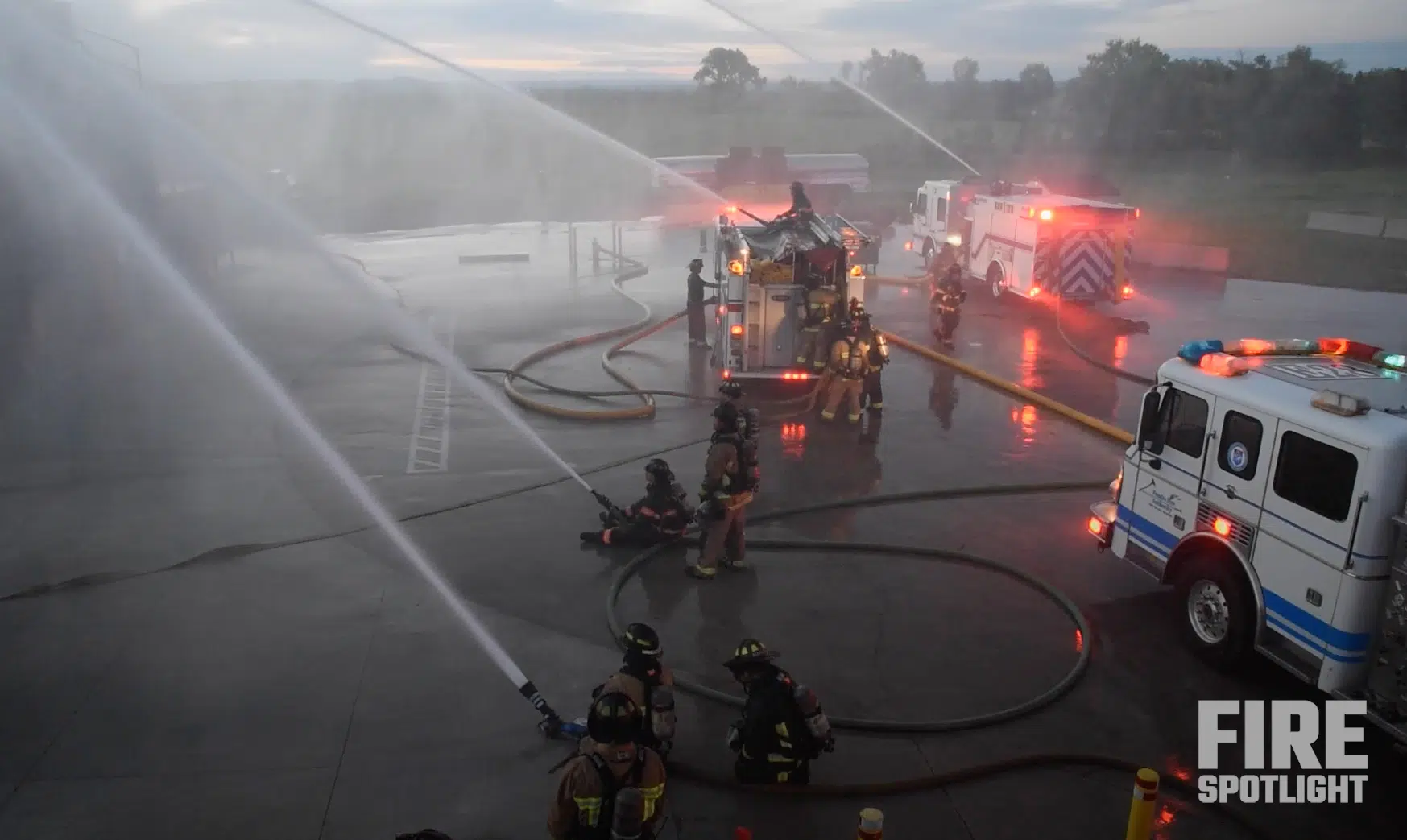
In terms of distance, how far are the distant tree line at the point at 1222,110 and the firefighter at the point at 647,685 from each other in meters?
52.4

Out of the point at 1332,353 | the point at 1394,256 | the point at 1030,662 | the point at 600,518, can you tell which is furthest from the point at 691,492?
the point at 1394,256

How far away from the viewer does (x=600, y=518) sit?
10.1 m

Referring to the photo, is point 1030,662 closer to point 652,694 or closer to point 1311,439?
point 1311,439

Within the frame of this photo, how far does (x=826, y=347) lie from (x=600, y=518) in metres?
6.21

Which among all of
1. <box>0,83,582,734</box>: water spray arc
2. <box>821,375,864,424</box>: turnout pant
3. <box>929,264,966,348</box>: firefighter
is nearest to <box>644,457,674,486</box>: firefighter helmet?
<box>0,83,582,734</box>: water spray arc

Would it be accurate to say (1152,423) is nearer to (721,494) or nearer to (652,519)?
(721,494)

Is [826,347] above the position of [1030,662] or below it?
above

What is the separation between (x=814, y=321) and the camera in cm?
1534

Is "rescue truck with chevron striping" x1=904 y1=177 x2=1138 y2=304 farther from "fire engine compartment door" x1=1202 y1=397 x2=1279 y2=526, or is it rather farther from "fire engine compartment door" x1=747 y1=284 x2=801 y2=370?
"fire engine compartment door" x1=1202 y1=397 x2=1279 y2=526

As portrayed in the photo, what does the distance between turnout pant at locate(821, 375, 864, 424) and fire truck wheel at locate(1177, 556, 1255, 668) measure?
21.3ft

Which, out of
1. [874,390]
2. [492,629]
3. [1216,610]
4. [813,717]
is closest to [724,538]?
[492,629]

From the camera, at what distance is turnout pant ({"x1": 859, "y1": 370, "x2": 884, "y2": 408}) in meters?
14.4

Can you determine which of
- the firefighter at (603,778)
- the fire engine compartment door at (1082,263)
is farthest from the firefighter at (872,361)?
the firefighter at (603,778)

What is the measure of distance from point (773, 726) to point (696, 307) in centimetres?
1351
